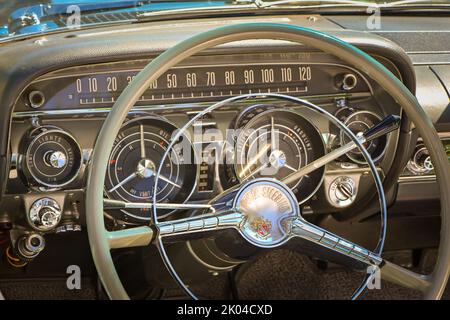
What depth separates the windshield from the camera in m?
2.60

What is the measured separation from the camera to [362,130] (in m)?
2.60

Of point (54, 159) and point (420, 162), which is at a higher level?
point (54, 159)

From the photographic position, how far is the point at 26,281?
3.17 meters

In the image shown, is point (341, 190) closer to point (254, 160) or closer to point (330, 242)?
point (254, 160)

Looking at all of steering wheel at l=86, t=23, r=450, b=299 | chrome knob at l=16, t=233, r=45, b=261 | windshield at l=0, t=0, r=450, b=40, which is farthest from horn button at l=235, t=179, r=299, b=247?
windshield at l=0, t=0, r=450, b=40

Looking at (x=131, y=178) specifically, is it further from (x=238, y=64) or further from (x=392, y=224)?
(x=392, y=224)

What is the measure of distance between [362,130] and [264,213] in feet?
2.45

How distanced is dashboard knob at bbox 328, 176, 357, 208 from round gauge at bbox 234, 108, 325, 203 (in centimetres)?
10

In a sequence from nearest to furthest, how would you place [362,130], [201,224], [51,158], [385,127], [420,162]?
[201,224]
[385,127]
[51,158]
[362,130]
[420,162]

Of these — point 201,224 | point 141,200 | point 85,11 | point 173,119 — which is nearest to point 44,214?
point 141,200

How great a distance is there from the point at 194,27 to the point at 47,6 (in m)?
0.57

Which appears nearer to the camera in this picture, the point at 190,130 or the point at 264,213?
the point at 264,213

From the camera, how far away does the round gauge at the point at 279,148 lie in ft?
7.83
